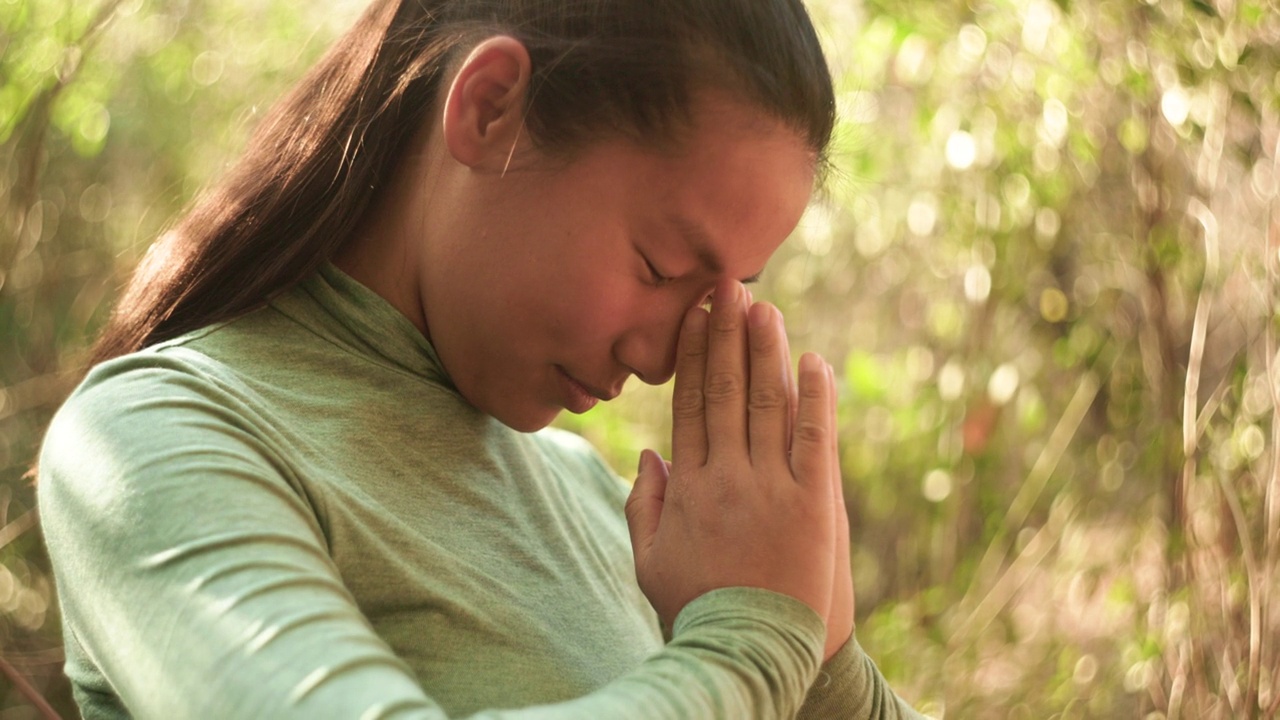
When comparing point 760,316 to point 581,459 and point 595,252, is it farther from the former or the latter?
point 581,459

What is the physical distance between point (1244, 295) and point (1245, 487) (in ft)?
0.99

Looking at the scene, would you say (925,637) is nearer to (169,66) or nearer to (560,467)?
(560,467)

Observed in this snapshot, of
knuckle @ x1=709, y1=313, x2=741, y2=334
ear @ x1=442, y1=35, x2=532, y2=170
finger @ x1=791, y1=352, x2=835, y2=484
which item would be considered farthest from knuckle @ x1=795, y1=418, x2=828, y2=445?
ear @ x1=442, y1=35, x2=532, y2=170

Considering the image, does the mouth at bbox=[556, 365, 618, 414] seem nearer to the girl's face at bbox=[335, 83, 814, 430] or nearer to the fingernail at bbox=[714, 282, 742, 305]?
→ the girl's face at bbox=[335, 83, 814, 430]

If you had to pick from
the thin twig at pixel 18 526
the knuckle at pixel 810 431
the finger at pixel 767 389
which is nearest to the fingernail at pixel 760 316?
the finger at pixel 767 389

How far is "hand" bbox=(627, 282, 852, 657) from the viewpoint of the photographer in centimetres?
88

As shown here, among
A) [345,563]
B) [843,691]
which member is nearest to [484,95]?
[345,563]

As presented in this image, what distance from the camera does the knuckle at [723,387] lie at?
101 cm

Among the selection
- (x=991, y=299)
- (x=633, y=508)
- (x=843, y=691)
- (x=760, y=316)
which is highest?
(x=760, y=316)

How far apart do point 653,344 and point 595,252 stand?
11 centimetres

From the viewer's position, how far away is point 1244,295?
1766mm

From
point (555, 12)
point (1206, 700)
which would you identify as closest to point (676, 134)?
point (555, 12)

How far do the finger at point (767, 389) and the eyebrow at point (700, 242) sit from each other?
0.19 ft

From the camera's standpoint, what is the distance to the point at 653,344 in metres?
1.04
